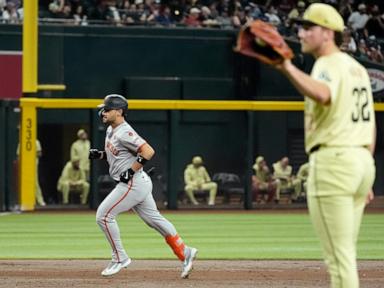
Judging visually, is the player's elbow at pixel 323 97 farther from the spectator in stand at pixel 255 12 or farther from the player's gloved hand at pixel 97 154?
the spectator in stand at pixel 255 12

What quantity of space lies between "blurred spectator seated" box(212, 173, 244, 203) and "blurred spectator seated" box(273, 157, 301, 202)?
81 cm

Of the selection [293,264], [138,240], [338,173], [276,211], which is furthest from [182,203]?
[338,173]

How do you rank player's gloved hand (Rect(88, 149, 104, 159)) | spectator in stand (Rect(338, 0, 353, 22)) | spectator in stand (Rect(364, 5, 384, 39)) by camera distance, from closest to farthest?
1. player's gloved hand (Rect(88, 149, 104, 159))
2. spectator in stand (Rect(364, 5, 384, 39))
3. spectator in stand (Rect(338, 0, 353, 22))

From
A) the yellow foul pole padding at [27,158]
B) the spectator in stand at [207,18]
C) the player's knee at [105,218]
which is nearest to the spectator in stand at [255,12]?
the spectator in stand at [207,18]

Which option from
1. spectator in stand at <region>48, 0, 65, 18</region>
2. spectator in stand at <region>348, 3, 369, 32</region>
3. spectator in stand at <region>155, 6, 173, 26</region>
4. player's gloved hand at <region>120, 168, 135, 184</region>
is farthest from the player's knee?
spectator in stand at <region>348, 3, 369, 32</region>

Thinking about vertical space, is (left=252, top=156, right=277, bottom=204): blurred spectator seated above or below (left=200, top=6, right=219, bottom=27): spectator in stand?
below

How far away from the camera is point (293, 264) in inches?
507

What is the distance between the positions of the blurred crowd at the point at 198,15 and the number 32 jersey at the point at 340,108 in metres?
20.3

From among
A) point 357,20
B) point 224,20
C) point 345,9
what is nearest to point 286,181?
point 224,20

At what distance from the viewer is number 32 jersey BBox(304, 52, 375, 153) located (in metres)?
6.22

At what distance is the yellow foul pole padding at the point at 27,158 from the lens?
23141 millimetres

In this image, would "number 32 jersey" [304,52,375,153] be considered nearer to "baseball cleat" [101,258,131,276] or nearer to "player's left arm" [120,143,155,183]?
"player's left arm" [120,143,155,183]

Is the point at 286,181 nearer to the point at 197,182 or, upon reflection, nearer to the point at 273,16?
the point at 197,182

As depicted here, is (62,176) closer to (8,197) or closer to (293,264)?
(8,197)
